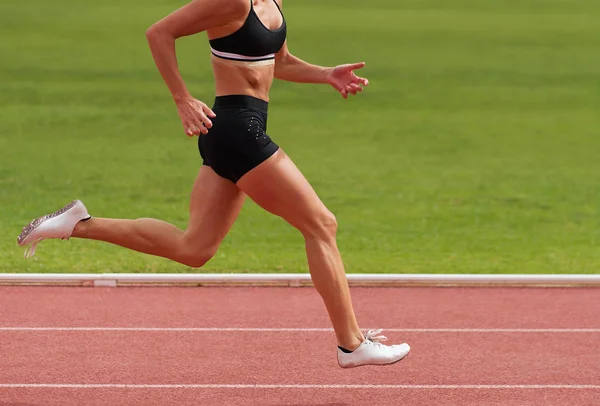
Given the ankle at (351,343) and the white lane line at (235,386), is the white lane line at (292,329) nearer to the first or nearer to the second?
the white lane line at (235,386)

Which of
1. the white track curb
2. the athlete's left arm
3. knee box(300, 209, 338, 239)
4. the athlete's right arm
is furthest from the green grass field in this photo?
the athlete's right arm

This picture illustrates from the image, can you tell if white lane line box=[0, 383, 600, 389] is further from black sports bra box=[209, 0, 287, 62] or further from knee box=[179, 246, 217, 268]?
black sports bra box=[209, 0, 287, 62]

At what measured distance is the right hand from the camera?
5699 mm

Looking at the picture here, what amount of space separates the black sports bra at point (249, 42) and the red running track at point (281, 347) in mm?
1787

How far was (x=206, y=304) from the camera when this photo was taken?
28.8 feet

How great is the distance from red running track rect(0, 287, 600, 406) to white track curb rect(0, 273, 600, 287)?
0.41 ft

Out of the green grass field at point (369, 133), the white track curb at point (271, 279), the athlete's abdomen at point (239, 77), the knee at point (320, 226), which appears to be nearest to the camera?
the knee at point (320, 226)

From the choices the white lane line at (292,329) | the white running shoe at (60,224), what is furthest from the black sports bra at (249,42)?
the white lane line at (292,329)

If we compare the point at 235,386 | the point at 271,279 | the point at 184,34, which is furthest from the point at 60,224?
the point at 271,279

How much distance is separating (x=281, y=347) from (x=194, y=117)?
2.26 meters

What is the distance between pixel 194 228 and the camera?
631 cm

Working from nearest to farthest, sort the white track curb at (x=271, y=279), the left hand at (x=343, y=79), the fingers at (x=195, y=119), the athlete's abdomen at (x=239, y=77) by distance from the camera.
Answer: the fingers at (x=195, y=119)
the athlete's abdomen at (x=239, y=77)
the left hand at (x=343, y=79)
the white track curb at (x=271, y=279)

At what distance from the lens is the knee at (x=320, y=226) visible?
5.96 m

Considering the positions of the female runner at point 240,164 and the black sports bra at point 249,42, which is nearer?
the female runner at point 240,164
